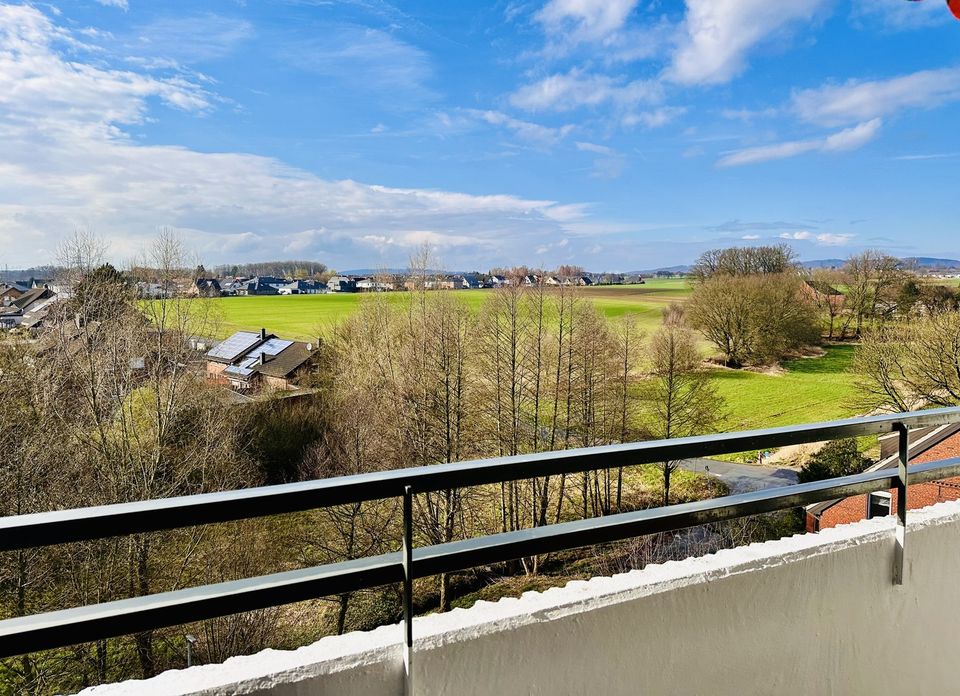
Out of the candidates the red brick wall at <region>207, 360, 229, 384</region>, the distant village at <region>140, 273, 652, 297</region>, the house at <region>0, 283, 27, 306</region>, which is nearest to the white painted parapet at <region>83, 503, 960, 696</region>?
the distant village at <region>140, 273, 652, 297</region>

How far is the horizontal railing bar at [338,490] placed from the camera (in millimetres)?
773

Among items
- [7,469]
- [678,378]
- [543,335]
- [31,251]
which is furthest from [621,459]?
[31,251]

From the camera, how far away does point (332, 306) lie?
28797mm

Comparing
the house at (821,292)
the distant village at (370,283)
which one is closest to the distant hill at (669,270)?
the distant village at (370,283)

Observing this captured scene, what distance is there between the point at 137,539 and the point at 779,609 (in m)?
12.9

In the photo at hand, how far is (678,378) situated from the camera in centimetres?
2045

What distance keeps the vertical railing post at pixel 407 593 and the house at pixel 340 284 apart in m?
28.2

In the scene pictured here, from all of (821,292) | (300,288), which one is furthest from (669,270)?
(300,288)

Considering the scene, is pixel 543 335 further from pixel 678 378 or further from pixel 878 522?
pixel 878 522

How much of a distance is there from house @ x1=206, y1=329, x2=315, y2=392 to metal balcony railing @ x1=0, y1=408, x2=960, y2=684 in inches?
829

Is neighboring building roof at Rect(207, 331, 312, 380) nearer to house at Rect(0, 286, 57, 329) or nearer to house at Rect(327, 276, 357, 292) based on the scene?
house at Rect(327, 276, 357, 292)

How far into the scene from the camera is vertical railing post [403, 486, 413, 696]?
1.03 meters

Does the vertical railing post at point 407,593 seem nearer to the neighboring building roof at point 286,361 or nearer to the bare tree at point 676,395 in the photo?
the bare tree at point 676,395

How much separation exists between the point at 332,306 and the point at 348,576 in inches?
1133
